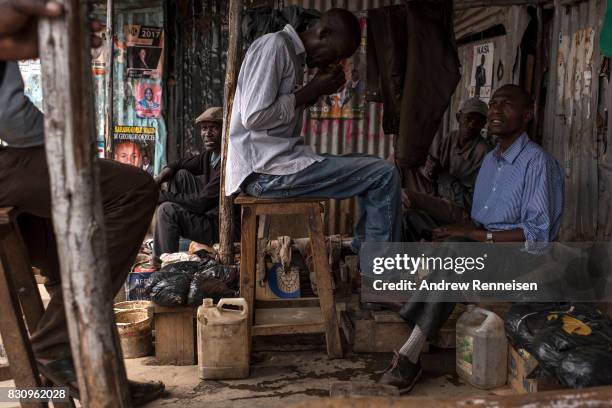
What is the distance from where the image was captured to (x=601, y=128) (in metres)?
4.30

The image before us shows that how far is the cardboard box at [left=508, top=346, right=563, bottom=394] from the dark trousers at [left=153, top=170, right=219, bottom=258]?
3.19 m

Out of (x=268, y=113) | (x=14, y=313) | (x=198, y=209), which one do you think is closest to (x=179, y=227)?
(x=198, y=209)

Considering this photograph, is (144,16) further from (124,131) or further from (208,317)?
(208,317)

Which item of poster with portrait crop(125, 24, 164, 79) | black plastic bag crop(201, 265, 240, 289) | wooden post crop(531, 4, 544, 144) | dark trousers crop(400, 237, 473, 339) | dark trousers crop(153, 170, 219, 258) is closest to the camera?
dark trousers crop(400, 237, 473, 339)

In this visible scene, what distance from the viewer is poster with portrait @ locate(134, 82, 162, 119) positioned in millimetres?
7395

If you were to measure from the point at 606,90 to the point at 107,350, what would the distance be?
12.5ft

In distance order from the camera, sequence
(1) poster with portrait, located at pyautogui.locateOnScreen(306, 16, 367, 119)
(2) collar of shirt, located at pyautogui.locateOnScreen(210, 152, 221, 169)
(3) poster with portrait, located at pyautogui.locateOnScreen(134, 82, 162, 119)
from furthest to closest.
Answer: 1. (3) poster with portrait, located at pyautogui.locateOnScreen(134, 82, 162, 119)
2. (1) poster with portrait, located at pyautogui.locateOnScreen(306, 16, 367, 119)
3. (2) collar of shirt, located at pyautogui.locateOnScreen(210, 152, 221, 169)

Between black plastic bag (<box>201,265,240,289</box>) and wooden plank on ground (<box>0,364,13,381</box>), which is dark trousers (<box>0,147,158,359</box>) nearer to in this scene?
wooden plank on ground (<box>0,364,13,381</box>)

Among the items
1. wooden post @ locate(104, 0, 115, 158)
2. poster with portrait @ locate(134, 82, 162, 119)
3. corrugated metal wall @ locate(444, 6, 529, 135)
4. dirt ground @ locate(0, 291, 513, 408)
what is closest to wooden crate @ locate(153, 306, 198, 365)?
dirt ground @ locate(0, 291, 513, 408)

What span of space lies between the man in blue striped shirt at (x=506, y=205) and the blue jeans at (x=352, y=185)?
0.47 m

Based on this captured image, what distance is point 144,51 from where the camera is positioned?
731 centimetres

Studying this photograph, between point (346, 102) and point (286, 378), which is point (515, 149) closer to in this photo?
point (286, 378)

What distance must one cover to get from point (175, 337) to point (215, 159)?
243 cm

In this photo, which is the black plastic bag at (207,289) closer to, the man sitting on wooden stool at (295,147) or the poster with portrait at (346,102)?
the man sitting on wooden stool at (295,147)
